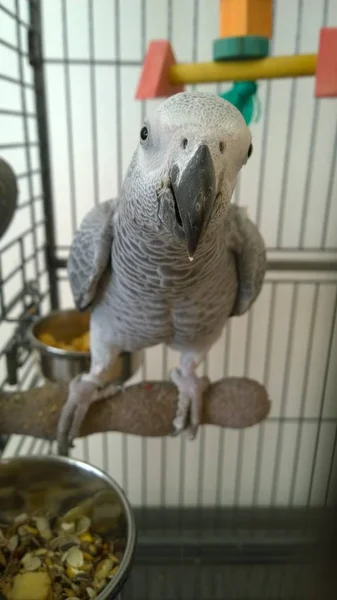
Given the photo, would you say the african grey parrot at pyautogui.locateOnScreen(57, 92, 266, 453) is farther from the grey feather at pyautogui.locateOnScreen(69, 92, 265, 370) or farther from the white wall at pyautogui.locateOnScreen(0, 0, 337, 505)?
the white wall at pyautogui.locateOnScreen(0, 0, 337, 505)

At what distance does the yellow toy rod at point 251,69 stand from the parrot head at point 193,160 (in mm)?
293

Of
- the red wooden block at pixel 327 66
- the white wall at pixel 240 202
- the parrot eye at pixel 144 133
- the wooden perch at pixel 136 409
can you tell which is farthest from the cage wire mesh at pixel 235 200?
the parrot eye at pixel 144 133

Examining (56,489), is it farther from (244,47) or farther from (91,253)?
(244,47)

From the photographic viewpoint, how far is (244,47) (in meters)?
0.74

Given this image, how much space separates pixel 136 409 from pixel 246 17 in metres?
Answer: 0.71

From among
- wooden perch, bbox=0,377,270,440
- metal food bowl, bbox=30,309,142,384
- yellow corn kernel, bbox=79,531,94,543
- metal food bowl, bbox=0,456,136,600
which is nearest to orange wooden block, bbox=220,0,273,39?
wooden perch, bbox=0,377,270,440

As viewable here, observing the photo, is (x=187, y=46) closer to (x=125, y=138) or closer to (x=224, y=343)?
(x=125, y=138)

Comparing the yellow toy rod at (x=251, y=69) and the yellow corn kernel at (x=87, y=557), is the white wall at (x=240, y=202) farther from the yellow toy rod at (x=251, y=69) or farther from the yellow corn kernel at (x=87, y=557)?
the yellow corn kernel at (x=87, y=557)

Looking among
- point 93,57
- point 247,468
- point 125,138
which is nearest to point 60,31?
point 93,57

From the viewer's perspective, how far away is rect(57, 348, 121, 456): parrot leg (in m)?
0.83

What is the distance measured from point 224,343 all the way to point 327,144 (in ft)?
2.14

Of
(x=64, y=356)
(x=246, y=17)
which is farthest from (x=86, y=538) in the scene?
(x=246, y=17)

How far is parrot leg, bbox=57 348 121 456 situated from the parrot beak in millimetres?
483

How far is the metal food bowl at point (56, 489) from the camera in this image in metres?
0.81
